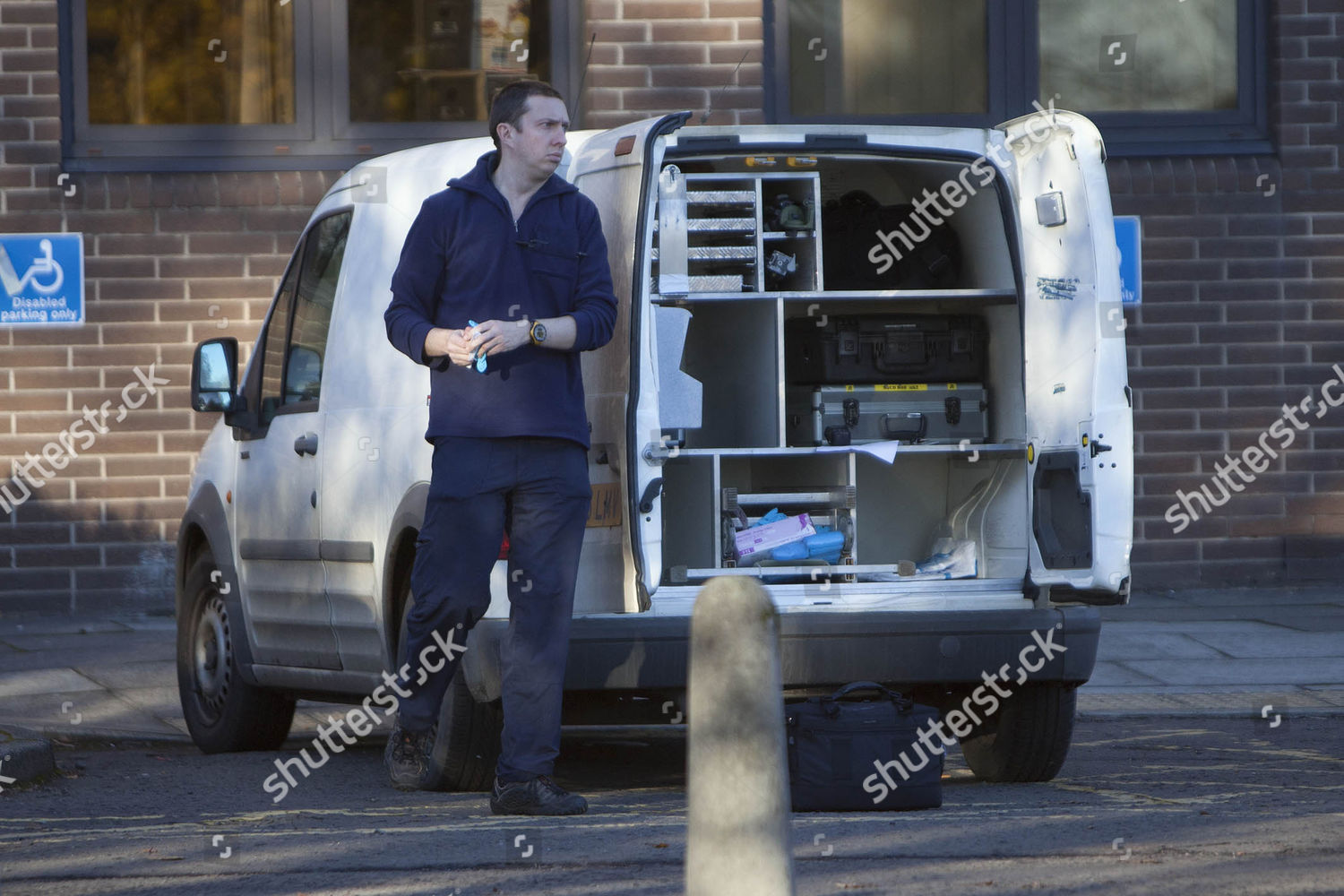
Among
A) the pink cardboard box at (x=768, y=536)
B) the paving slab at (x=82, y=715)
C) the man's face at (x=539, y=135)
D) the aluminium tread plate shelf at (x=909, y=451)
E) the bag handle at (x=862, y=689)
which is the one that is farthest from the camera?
the paving slab at (x=82, y=715)

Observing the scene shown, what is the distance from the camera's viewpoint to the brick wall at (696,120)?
11266 mm

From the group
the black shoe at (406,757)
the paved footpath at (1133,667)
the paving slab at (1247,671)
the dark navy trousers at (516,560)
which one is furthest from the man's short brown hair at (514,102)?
the paving slab at (1247,671)

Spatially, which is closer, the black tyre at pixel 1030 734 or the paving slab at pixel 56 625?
the black tyre at pixel 1030 734

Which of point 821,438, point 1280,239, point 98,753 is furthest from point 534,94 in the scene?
point 1280,239

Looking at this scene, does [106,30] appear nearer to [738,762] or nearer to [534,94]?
[534,94]

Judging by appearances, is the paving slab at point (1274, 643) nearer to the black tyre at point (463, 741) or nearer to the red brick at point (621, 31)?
the red brick at point (621, 31)

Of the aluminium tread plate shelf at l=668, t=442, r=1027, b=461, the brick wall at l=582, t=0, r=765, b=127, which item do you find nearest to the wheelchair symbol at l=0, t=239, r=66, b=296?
the brick wall at l=582, t=0, r=765, b=127

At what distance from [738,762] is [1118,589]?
3.28 m

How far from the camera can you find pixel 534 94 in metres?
5.57

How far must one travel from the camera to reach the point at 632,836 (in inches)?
197

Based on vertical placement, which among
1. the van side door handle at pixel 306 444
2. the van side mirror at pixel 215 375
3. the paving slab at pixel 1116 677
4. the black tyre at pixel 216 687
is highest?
the van side mirror at pixel 215 375

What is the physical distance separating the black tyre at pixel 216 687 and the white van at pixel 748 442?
0.01 m

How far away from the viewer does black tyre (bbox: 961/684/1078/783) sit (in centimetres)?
621

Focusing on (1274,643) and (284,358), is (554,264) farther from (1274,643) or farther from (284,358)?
(1274,643)
